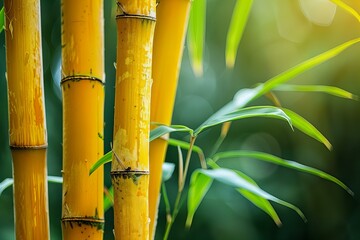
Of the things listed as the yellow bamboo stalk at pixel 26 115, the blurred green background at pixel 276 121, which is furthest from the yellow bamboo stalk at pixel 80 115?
the blurred green background at pixel 276 121

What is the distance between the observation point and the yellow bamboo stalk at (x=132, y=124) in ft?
1.73

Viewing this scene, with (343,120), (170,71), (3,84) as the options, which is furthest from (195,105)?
(170,71)

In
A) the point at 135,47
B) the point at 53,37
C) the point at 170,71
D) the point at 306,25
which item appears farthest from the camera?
the point at 306,25

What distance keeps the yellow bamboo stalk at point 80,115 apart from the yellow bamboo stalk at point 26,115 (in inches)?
0.9

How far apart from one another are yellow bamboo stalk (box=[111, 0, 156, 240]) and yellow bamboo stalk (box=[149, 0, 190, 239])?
0.33ft

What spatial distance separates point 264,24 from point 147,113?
2.27m

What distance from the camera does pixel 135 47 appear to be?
1.74ft

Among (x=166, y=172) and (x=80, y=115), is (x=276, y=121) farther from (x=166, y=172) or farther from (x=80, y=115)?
(x=80, y=115)

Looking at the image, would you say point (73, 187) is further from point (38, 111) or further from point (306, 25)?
point (306, 25)

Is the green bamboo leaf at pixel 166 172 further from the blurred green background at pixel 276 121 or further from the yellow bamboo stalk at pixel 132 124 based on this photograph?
the blurred green background at pixel 276 121

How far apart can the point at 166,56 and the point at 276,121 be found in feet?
7.65

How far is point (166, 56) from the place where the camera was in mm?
639

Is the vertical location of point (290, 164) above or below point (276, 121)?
above

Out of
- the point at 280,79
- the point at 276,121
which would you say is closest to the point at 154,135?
the point at 280,79
